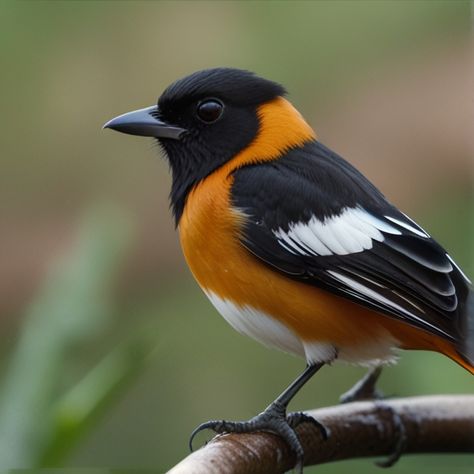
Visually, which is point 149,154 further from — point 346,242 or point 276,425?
point 276,425

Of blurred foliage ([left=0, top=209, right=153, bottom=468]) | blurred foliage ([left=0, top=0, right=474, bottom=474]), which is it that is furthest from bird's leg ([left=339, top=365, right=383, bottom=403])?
blurred foliage ([left=0, top=0, right=474, bottom=474])

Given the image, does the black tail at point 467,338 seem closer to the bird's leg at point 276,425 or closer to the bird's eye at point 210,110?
the bird's leg at point 276,425

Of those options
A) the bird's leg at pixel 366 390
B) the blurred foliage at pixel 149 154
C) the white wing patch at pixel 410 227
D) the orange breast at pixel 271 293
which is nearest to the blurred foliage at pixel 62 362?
the orange breast at pixel 271 293

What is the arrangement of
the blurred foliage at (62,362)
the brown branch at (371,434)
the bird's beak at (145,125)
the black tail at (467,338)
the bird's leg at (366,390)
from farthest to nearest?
the bird's leg at (366,390) < the bird's beak at (145,125) < the black tail at (467,338) < the brown branch at (371,434) < the blurred foliage at (62,362)

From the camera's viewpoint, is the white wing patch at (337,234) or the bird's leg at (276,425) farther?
the white wing patch at (337,234)

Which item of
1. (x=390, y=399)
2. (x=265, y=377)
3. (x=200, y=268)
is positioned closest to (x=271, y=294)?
(x=200, y=268)

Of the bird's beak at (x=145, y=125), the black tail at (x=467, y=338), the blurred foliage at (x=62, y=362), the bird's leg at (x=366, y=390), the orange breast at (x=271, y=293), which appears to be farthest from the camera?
the bird's leg at (x=366, y=390)
